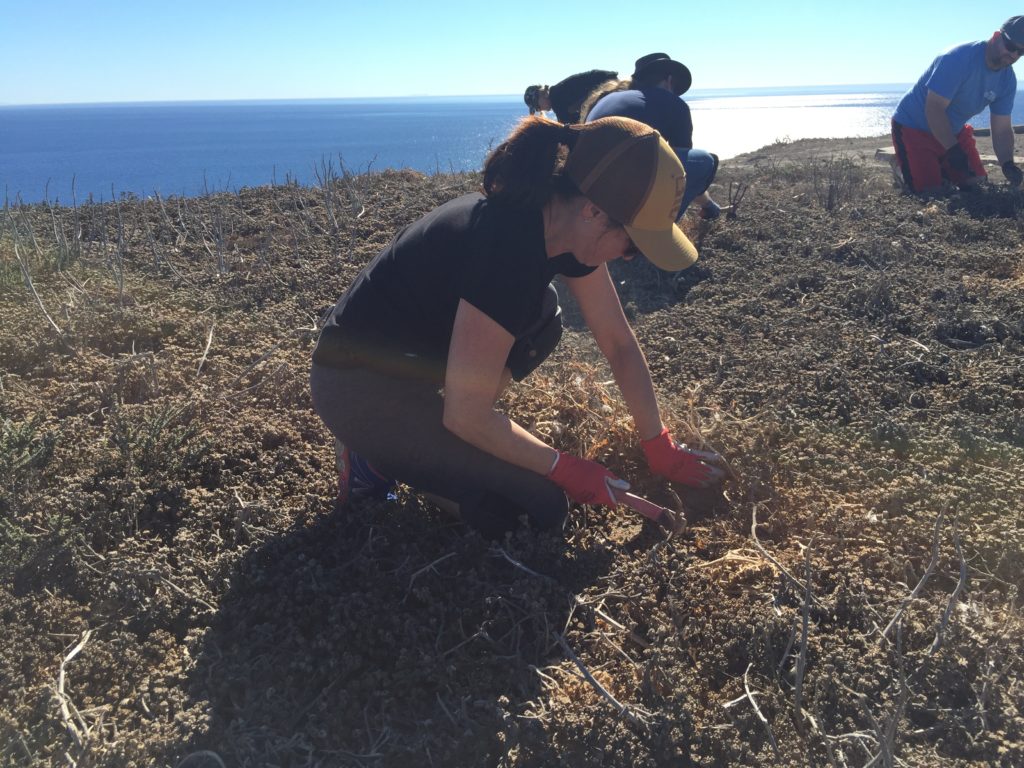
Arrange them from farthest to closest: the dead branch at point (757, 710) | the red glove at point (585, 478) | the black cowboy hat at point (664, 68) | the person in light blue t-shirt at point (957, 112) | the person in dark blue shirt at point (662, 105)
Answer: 1. the person in light blue t-shirt at point (957, 112)
2. the black cowboy hat at point (664, 68)
3. the person in dark blue shirt at point (662, 105)
4. the red glove at point (585, 478)
5. the dead branch at point (757, 710)

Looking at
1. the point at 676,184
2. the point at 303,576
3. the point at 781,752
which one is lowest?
the point at 781,752

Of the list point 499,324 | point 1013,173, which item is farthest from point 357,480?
point 1013,173

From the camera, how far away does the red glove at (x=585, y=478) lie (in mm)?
2119

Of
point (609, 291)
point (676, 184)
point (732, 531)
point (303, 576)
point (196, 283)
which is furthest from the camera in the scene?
point (196, 283)

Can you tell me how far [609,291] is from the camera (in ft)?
7.78

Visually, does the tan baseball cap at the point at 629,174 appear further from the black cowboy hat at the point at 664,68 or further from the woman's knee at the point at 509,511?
the black cowboy hat at the point at 664,68

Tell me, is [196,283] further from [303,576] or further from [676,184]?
[676,184]

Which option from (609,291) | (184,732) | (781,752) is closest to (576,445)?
(609,291)

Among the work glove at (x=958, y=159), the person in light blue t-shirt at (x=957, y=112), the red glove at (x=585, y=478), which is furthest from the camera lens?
the work glove at (x=958, y=159)

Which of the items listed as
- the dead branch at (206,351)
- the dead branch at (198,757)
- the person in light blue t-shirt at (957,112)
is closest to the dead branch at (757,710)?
the dead branch at (198,757)

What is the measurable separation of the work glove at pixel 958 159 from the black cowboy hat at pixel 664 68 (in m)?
2.44

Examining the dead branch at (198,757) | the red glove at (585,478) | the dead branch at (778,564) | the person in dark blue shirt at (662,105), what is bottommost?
the dead branch at (198,757)

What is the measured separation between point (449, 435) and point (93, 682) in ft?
3.35

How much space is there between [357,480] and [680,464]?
37.9 inches
